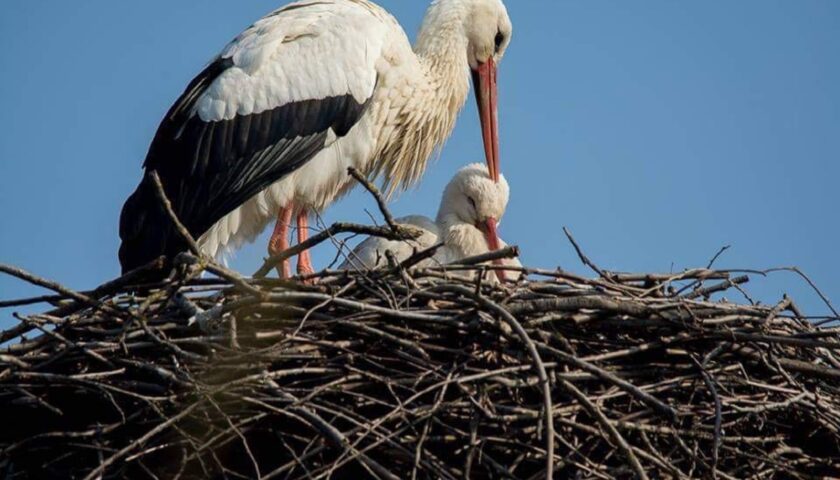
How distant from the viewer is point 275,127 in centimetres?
602

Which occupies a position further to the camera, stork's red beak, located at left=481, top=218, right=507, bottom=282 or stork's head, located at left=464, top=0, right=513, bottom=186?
stork's head, located at left=464, top=0, right=513, bottom=186

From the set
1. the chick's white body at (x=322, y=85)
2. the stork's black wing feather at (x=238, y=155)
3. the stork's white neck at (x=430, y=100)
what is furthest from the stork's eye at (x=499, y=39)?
the stork's black wing feather at (x=238, y=155)

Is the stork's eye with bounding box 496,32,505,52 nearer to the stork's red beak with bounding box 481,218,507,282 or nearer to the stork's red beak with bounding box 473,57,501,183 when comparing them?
the stork's red beak with bounding box 473,57,501,183

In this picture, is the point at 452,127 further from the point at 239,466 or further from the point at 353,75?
the point at 239,466

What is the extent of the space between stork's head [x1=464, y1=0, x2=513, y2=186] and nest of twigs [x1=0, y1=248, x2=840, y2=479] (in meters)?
2.23

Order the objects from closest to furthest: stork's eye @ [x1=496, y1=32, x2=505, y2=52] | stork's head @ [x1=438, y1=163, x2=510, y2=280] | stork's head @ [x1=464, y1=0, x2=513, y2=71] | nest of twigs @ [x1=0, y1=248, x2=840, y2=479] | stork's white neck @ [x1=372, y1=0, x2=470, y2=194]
A: nest of twigs @ [x1=0, y1=248, x2=840, y2=479] < stork's white neck @ [x1=372, y1=0, x2=470, y2=194] < stork's head @ [x1=438, y1=163, x2=510, y2=280] < stork's head @ [x1=464, y1=0, x2=513, y2=71] < stork's eye @ [x1=496, y1=32, x2=505, y2=52]

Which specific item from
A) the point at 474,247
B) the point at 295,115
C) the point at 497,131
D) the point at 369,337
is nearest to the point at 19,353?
the point at 369,337

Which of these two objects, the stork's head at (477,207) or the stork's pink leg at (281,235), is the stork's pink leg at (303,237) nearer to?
the stork's pink leg at (281,235)

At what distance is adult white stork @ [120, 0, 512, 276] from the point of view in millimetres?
5961

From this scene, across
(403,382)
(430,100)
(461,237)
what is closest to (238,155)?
(430,100)

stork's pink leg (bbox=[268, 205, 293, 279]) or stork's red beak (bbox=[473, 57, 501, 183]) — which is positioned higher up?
stork's red beak (bbox=[473, 57, 501, 183])

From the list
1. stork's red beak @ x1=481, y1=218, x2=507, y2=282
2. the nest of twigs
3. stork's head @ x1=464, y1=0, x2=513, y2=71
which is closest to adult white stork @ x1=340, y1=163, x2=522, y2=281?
stork's red beak @ x1=481, y1=218, x2=507, y2=282

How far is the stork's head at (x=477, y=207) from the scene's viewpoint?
6.59m

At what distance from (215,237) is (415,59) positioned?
3.77 ft
